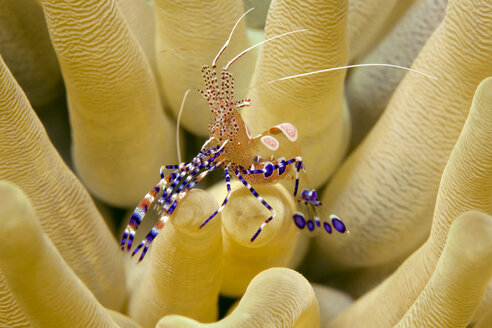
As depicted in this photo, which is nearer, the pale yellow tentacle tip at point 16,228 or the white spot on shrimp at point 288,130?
the pale yellow tentacle tip at point 16,228

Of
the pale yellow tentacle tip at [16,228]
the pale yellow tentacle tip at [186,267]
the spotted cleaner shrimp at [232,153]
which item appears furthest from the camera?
the spotted cleaner shrimp at [232,153]

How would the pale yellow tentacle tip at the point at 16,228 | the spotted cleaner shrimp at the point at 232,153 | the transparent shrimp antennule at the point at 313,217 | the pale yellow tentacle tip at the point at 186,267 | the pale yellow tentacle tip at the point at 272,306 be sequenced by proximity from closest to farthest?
the pale yellow tentacle tip at the point at 16,228, the pale yellow tentacle tip at the point at 272,306, the pale yellow tentacle tip at the point at 186,267, the spotted cleaner shrimp at the point at 232,153, the transparent shrimp antennule at the point at 313,217

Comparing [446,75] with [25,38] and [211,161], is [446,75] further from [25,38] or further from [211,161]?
[25,38]

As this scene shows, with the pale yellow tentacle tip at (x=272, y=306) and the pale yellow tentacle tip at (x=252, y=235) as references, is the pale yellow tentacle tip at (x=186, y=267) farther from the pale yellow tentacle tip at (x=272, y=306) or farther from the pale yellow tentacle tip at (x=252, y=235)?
the pale yellow tentacle tip at (x=272, y=306)

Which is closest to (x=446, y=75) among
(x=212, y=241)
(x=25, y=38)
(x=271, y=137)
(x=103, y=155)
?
(x=271, y=137)

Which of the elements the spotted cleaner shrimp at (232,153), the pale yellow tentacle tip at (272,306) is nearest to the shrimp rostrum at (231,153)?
the spotted cleaner shrimp at (232,153)

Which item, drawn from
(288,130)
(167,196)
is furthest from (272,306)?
(288,130)

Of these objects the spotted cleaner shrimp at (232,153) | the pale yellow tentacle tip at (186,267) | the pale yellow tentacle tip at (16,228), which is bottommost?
the pale yellow tentacle tip at (186,267)
